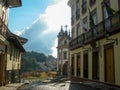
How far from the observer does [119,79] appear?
1566 centimetres

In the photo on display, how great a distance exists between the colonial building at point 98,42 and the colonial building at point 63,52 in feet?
98.4

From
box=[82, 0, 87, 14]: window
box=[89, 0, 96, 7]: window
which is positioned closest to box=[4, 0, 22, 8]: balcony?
box=[89, 0, 96, 7]: window

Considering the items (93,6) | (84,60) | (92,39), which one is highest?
(93,6)

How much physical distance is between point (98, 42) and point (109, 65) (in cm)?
256

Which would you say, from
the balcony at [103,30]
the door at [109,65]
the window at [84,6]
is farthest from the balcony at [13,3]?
the window at [84,6]

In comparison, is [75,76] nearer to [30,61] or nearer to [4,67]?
[4,67]

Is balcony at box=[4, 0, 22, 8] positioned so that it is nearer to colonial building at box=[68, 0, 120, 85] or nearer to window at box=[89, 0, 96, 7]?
colonial building at box=[68, 0, 120, 85]

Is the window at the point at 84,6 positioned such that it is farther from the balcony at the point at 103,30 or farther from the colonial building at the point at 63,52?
the colonial building at the point at 63,52

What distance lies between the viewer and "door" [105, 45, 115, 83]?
56.1 ft

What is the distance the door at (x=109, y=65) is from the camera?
673 inches

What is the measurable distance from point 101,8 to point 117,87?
716cm

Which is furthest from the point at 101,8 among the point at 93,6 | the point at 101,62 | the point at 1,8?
the point at 1,8

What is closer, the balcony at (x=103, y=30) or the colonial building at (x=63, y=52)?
the balcony at (x=103, y=30)

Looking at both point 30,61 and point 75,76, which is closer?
point 75,76
